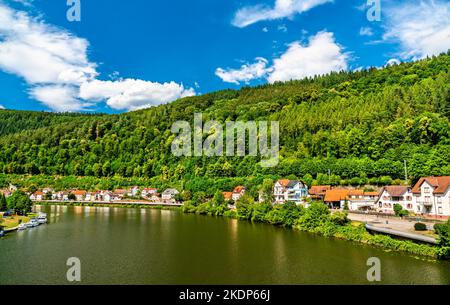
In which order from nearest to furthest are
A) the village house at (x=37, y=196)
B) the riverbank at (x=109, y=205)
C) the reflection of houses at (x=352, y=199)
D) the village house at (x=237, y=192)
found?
1. the reflection of houses at (x=352, y=199)
2. the village house at (x=237, y=192)
3. the riverbank at (x=109, y=205)
4. the village house at (x=37, y=196)

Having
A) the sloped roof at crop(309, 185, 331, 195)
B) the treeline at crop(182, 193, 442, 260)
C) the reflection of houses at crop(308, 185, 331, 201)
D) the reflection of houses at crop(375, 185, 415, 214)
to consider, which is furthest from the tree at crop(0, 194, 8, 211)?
the reflection of houses at crop(375, 185, 415, 214)

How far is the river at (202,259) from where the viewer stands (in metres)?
18.6

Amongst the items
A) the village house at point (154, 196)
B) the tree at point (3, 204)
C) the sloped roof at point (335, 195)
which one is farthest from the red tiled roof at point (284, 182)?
the tree at point (3, 204)

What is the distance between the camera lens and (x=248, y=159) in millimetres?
72875

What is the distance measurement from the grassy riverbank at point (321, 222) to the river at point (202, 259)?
3.87 ft

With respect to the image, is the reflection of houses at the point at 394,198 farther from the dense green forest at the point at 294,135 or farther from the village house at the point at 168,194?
the village house at the point at 168,194

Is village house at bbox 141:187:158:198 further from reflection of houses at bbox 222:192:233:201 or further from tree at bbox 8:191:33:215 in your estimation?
tree at bbox 8:191:33:215

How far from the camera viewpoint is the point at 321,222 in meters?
32.1

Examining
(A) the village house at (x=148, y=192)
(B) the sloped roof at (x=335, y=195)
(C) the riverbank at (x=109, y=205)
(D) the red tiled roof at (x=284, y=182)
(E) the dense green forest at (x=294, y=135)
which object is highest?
(E) the dense green forest at (x=294, y=135)

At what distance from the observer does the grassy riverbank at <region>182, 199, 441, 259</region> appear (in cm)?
2336
